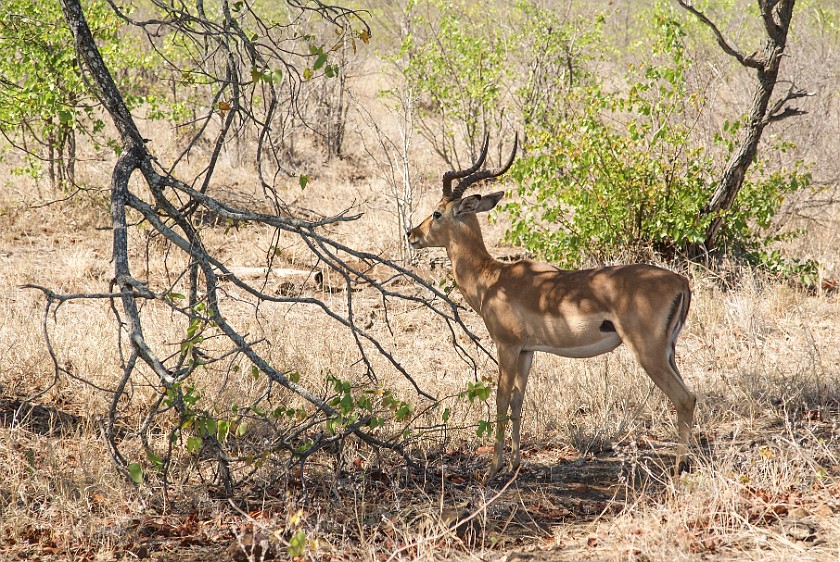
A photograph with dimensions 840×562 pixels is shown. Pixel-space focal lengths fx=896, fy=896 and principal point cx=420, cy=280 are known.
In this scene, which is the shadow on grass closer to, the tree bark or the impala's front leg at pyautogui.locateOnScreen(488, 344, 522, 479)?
the impala's front leg at pyautogui.locateOnScreen(488, 344, 522, 479)

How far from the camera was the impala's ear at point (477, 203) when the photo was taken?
20.9 ft

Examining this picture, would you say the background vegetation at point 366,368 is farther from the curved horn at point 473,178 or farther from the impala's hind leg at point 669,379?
the curved horn at point 473,178

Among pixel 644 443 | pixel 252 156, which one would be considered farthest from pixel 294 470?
pixel 252 156

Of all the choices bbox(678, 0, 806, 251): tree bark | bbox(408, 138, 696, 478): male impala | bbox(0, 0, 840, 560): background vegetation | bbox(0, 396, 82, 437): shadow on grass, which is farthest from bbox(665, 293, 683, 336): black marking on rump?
bbox(0, 396, 82, 437): shadow on grass

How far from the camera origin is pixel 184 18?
444 centimetres

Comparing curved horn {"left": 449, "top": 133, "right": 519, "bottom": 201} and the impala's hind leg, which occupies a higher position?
curved horn {"left": 449, "top": 133, "right": 519, "bottom": 201}

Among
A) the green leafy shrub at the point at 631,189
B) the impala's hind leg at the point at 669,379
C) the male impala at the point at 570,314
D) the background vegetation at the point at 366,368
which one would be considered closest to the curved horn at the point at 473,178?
the male impala at the point at 570,314

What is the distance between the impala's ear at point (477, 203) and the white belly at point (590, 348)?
124cm

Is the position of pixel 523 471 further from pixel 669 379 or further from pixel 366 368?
pixel 366 368

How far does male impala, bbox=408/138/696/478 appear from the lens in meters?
5.16

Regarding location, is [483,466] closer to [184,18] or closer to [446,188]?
[446,188]

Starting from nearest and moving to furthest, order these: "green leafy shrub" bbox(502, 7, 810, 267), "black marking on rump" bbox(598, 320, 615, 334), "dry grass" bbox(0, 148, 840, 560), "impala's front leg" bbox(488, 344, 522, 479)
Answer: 1. "dry grass" bbox(0, 148, 840, 560)
2. "black marking on rump" bbox(598, 320, 615, 334)
3. "impala's front leg" bbox(488, 344, 522, 479)
4. "green leafy shrub" bbox(502, 7, 810, 267)

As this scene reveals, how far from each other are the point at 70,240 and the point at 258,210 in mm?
2536

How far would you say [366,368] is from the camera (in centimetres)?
671
